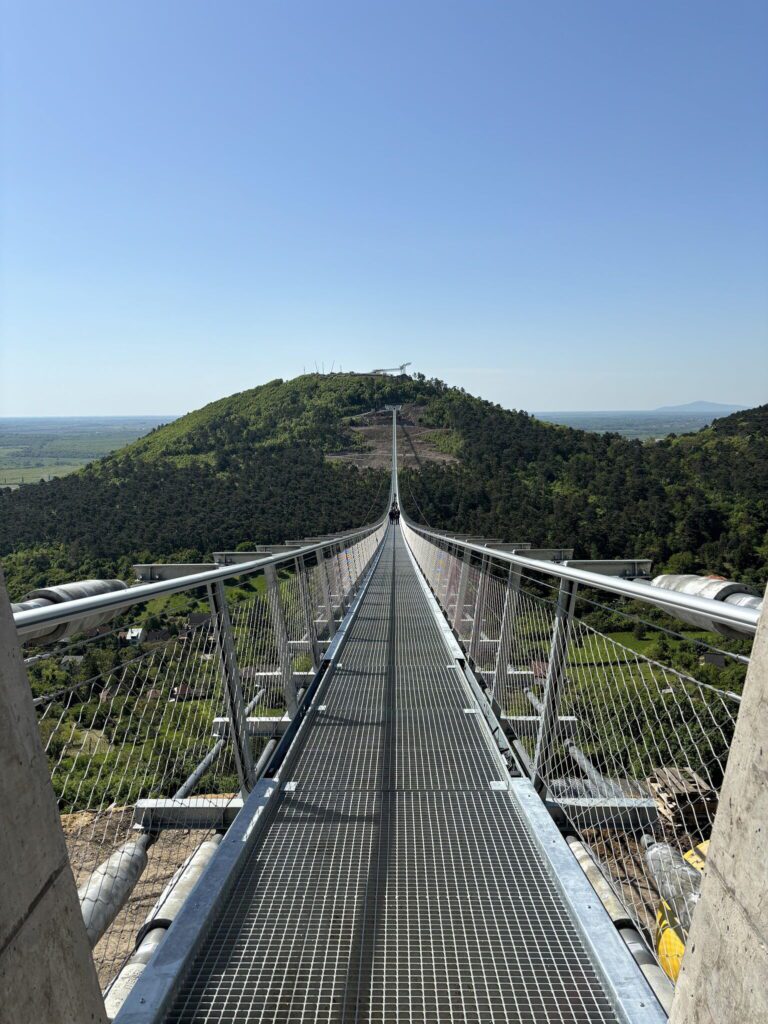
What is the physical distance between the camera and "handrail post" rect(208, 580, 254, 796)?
99.2 inches

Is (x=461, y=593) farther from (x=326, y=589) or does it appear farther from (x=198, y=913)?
(x=198, y=913)

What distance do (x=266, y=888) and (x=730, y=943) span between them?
1561 mm

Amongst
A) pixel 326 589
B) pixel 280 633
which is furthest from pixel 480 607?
pixel 326 589

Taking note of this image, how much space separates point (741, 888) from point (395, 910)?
1.34 m

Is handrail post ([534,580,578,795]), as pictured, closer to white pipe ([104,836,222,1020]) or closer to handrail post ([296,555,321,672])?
white pipe ([104,836,222,1020])

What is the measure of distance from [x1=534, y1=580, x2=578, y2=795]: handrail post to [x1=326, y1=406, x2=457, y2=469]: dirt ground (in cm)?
6779

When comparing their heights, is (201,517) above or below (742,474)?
below

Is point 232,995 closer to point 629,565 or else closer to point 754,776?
point 754,776

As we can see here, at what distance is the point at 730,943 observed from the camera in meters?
0.89

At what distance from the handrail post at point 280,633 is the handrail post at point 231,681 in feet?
2.64

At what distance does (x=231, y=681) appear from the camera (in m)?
2.59

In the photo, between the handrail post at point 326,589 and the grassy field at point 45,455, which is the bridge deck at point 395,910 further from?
the grassy field at point 45,455

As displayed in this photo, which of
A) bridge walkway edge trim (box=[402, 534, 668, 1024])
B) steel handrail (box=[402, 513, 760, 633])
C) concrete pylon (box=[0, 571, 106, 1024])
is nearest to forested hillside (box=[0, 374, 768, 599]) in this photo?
bridge walkway edge trim (box=[402, 534, 668, 1024])

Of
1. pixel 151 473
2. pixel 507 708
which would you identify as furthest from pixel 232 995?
pixel 151 473
